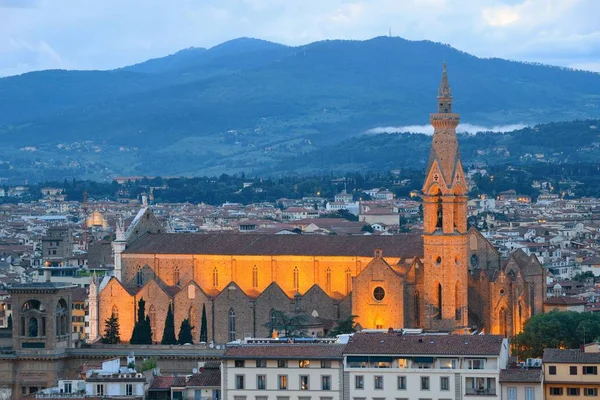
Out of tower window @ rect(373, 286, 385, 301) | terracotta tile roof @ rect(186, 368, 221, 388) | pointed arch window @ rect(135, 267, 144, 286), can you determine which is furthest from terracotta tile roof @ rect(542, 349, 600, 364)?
pointed arch window @ rect(135, 267, 144, 286)

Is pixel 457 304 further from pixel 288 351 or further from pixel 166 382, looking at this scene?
pixel 288 351

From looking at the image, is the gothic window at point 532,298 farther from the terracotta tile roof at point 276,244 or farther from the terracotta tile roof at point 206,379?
the terracotta tile roof at point 206,379

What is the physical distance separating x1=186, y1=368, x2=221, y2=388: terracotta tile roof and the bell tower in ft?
77.7

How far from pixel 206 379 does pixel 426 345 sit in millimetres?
7147

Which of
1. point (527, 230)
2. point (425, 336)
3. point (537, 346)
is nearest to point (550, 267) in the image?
point (527, 230)

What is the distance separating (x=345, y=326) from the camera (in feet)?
279

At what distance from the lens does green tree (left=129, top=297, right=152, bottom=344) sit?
8988 cm

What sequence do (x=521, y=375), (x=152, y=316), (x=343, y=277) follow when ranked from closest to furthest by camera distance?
(x=521, y=375) < (x=343, y=277) < (x=152, y=316)

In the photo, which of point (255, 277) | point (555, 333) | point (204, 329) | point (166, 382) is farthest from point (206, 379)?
point (255, 277)

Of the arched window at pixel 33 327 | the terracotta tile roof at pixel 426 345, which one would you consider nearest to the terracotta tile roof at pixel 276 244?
the arched window at pixel 33 327

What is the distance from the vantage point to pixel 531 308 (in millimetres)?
90688

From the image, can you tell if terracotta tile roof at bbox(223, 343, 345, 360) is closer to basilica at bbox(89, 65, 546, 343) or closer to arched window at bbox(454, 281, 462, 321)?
basilica at bbox(89, 65, 546, 343)

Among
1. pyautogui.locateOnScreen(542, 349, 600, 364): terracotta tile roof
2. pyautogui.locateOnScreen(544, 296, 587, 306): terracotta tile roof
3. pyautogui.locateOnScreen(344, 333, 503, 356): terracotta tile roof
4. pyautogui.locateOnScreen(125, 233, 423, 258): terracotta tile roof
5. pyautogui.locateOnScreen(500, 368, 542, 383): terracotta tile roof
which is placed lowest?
pyautogui.locateOnScreen(544, 296, 587, 306): terracotta tile roof

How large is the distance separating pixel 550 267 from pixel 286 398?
75.2 meters
